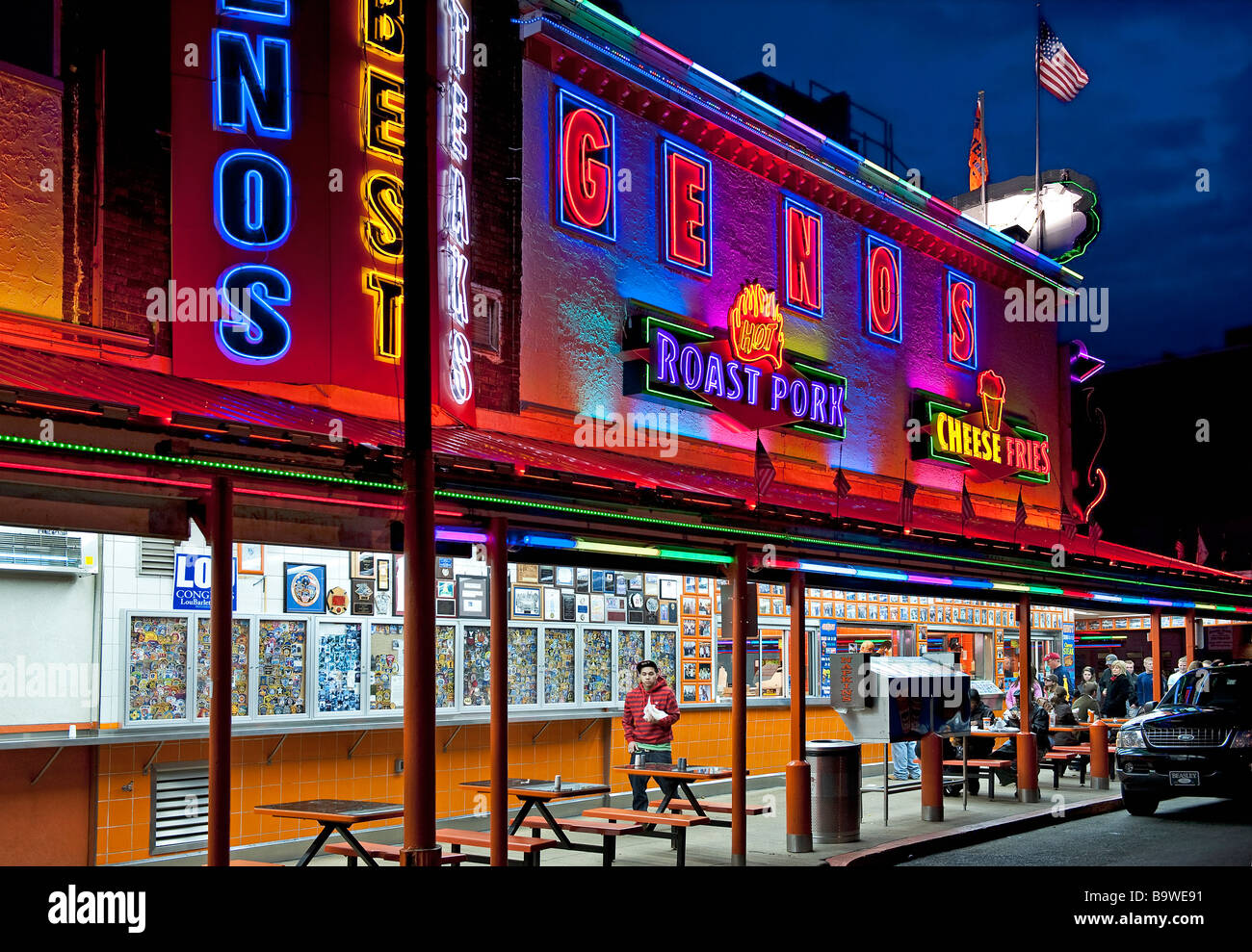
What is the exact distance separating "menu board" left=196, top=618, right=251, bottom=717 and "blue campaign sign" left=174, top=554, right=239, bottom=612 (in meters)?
0.21

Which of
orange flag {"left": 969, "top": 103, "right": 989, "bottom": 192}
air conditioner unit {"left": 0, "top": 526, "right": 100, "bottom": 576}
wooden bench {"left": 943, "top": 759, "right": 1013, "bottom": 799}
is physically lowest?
wooden bench {"left": 943, "top": 759, "right": 1013, "bottom": 799}

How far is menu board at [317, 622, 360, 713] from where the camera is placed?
14188 millimetres

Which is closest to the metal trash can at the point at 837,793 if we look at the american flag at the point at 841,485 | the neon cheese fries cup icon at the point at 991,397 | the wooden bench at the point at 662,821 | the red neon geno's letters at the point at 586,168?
the wooden bench at the point at 662,821

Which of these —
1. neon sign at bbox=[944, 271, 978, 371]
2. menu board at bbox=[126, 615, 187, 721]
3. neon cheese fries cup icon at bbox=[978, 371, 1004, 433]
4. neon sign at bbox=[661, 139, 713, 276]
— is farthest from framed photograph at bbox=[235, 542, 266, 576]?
neon cheese fries cup icon at bbox=[978, 371, 1004, 433]

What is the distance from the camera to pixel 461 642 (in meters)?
15.8

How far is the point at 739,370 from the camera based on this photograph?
19344mm

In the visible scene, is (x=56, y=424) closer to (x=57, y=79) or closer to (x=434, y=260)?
(x=57, y=79)

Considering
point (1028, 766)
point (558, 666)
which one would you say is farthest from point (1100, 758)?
point (558, 666)

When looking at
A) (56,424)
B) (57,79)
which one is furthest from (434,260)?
(56,424)

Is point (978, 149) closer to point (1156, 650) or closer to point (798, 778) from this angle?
point (1156, 650)

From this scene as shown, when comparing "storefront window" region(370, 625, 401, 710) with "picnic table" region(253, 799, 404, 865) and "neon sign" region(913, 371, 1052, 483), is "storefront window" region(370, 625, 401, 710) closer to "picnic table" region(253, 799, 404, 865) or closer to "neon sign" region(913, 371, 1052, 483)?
"picnic table" region(253, 799, 404, 865)

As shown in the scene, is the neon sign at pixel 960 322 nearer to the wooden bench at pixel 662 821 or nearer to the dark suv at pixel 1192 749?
the dark suv at pixel 1192 749

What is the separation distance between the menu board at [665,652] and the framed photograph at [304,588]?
575 centimetres
